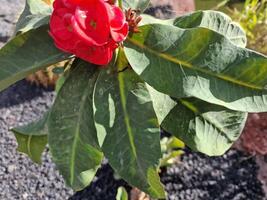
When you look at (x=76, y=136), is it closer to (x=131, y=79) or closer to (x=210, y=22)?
(x=131, y=79)

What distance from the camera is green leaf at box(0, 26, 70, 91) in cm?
114

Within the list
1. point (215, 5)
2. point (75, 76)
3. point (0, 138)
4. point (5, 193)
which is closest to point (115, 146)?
point (75, 76)

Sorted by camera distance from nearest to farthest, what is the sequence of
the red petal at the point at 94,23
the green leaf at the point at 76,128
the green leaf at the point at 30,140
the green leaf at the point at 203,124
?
the red petal at the point at 94,23, the green leaf at the point at 76,128, the green leaf at the point at 203,124, the green leaf at the point at 30,140

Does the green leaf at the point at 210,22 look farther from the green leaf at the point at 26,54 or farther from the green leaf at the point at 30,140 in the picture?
the green leaf at the point at 30,140

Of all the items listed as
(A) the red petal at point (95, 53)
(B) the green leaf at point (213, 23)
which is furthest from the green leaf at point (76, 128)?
(B) the green leaf at point (213, 23)

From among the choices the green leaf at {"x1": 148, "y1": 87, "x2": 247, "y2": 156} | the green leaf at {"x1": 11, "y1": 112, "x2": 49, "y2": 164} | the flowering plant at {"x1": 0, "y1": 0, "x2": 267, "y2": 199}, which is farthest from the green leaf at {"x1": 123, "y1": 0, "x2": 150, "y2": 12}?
the green leaf at {"x1": 11, "y1": 112, "x2": 49, "y2": 164}

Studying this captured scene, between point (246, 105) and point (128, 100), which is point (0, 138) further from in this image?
point (246, 105)

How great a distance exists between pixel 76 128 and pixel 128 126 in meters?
0.13

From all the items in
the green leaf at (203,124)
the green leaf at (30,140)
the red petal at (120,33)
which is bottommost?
the green leaf at (30,140)

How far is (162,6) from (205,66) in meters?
2.28

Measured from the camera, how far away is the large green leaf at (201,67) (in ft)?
3.43

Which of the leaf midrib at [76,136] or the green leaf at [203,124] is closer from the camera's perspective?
the leaf midrib at [76,136]

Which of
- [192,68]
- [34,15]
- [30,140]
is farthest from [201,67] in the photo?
[30,140]

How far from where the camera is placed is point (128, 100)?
46.0 inches
